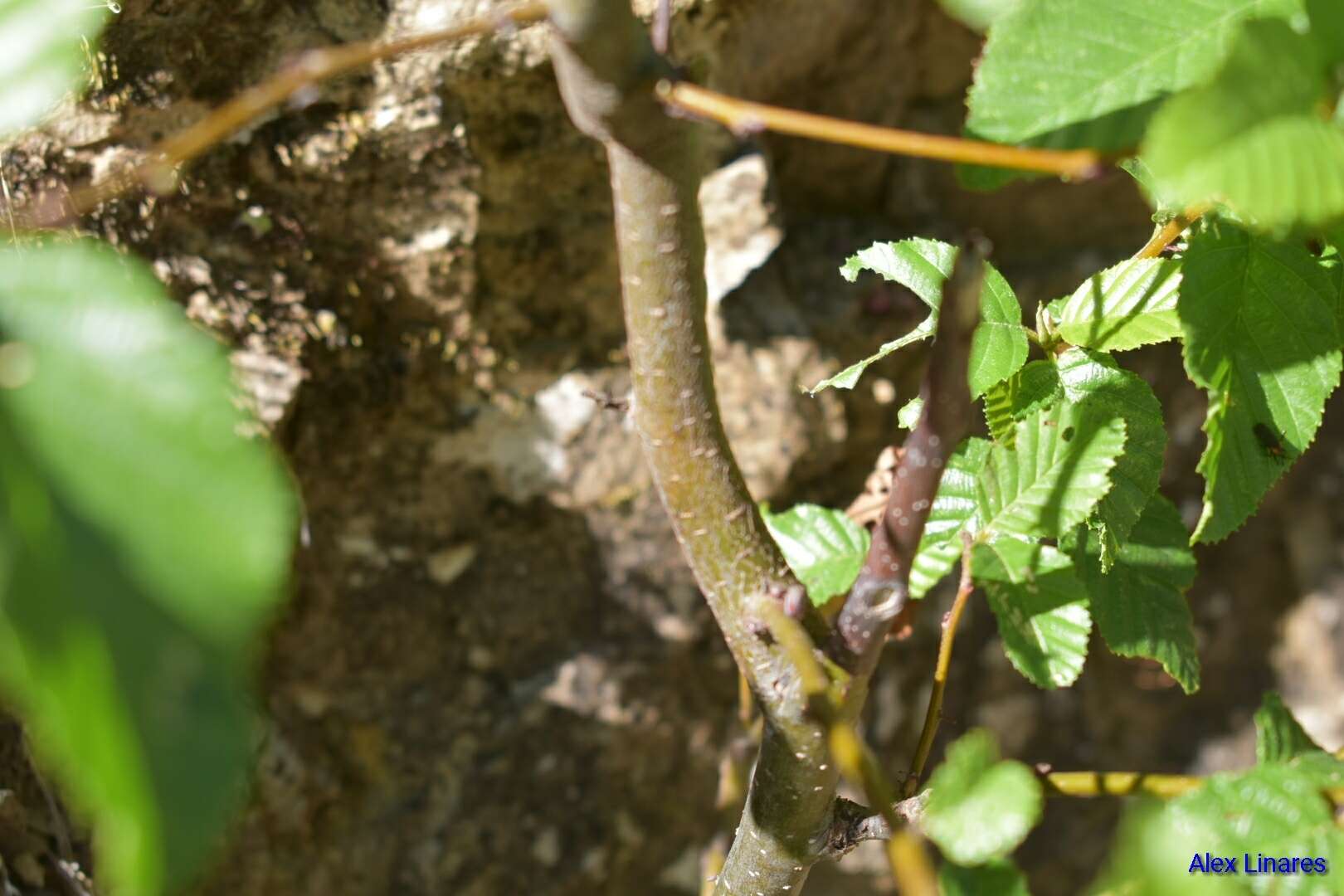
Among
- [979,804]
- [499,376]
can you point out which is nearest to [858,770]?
[979,804]

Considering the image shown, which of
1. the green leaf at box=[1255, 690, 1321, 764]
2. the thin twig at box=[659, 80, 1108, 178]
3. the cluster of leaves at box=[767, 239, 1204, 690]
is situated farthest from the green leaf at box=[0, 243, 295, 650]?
the green leaf at box=[1255, 690, 1321, 764]

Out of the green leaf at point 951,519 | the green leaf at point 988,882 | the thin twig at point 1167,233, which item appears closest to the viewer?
the green leaf at point 988,882

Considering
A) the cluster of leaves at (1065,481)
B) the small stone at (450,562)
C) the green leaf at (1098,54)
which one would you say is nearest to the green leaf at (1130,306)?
the cluster of leaves at (1065,481)

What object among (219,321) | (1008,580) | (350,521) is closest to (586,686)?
(350,521)

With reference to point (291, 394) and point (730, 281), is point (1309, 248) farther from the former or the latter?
point (291, 394)

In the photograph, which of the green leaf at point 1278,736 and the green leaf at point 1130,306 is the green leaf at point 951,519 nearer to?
the green leaf at point 1130,306

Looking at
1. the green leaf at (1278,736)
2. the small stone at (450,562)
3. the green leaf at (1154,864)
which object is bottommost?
the small stone at (450,562)
